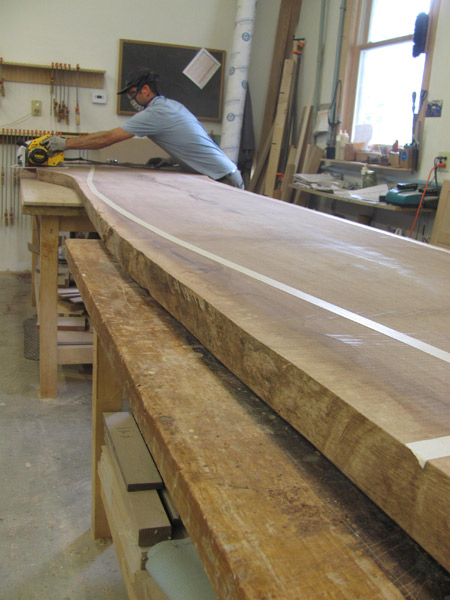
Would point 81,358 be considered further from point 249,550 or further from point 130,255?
point 249,550

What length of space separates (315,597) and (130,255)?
106cm

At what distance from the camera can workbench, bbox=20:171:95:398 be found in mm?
2656

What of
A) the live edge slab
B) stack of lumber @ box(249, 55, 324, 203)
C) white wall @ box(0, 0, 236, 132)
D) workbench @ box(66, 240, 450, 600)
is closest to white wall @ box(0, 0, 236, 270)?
white wall @ box(0, 0, 236, 132)

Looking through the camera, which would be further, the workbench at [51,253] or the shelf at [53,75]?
the shelf at [53,75]

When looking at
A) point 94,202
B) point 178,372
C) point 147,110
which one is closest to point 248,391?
point 178,372

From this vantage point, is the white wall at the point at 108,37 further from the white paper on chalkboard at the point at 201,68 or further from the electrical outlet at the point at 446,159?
the electrical outlet at the point at 446,159

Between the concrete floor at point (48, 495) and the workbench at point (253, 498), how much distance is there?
0.75 m

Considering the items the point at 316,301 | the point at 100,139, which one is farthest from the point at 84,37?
the point at 316,301

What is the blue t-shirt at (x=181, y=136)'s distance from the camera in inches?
156

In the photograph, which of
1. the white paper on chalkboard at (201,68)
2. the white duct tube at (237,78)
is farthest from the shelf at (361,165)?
the white paper on chalkboard at (201,68)

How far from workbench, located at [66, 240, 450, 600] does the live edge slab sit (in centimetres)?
5

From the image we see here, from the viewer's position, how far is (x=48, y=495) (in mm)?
2133

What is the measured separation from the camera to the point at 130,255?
1468 millimetres

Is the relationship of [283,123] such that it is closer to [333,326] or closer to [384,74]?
[384,74]
